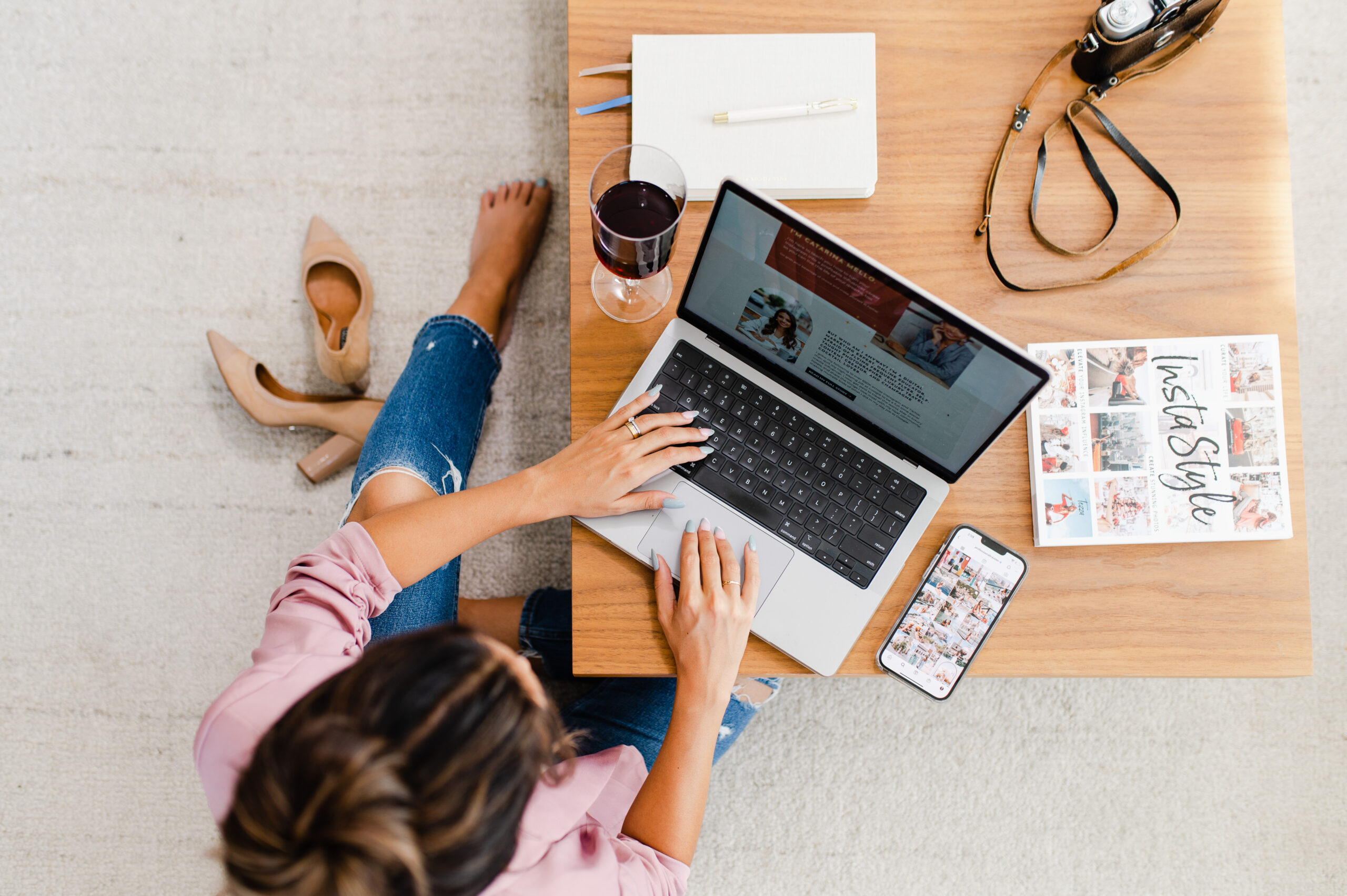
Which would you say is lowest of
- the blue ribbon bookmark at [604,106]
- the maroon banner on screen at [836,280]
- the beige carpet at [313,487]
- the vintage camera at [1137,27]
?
the beige carpet at [313,487]

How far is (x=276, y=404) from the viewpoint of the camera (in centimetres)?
138

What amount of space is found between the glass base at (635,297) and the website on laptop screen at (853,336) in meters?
0.06

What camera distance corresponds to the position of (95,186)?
1.47 metres

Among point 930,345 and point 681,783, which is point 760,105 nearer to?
point 930,345

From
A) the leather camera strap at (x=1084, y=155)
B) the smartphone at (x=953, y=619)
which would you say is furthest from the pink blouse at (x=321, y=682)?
the leather camera strap at (x=1084, y=155)

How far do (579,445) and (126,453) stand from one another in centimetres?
114

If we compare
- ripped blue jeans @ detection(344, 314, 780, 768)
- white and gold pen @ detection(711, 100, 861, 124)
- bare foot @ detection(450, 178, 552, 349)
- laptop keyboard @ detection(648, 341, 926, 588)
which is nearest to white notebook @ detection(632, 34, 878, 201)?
white and gold pen @ detection(711, 100, 861, 124)

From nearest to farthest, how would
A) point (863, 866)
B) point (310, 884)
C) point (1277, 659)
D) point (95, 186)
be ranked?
point (310, 884)
point (1277, 659)
point (863, 866)
point (95, 186)

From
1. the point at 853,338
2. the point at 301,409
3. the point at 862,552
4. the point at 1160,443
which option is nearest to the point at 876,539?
the point at 862,552

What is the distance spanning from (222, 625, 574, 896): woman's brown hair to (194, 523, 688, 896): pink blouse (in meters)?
0.14

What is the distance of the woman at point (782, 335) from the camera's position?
0.75 metres

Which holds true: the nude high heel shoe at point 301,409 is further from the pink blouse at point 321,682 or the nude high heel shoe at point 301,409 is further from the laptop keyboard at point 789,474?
the laptop keyboard at point 789,474

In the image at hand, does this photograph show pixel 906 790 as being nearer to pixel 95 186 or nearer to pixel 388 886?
pixel 388 886

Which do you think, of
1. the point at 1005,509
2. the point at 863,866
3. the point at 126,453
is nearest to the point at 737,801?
the point at 863,866
